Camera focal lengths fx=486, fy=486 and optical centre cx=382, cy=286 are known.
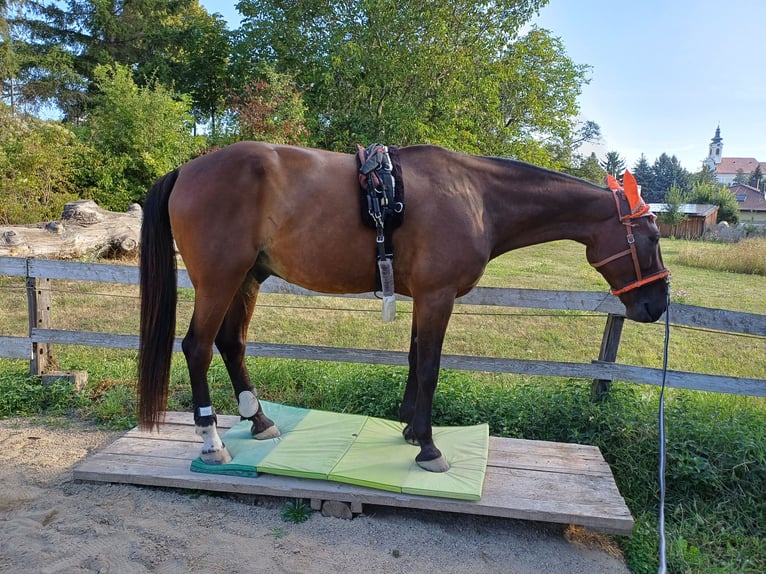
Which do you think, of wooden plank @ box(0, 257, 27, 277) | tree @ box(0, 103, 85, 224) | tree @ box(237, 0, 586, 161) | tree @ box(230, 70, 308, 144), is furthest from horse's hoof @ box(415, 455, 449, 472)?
tree @ box(237, 0, 586, 161)

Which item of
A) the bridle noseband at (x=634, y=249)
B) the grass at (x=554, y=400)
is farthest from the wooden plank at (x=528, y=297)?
the bridle noseband at (x=634, y=249)

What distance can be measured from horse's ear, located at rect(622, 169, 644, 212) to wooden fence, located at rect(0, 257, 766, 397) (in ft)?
3.51

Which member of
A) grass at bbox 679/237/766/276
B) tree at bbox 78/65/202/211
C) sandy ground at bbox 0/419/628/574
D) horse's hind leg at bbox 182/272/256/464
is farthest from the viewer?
grass at bbox 679/237/766/276

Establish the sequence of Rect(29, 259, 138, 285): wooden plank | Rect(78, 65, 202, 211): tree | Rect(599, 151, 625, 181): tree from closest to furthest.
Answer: Rect(29, 259, 138, 285): wooden plank → Rect(78, 65, 202, 211): tree → Rect(599, 151, 625, 181): tree

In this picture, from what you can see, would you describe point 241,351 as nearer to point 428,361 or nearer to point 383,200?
point 428,361

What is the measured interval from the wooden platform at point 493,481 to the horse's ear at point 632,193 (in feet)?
5.42

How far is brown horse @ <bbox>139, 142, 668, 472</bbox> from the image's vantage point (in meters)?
2.84

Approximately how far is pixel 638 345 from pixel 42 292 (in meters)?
7.20

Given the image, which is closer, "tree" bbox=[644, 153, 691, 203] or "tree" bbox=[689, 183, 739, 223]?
"tree" bbox=[689, 183, 739, 223]

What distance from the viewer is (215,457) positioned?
300 centimetres

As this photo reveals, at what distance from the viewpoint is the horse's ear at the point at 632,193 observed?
Answer: 283cm

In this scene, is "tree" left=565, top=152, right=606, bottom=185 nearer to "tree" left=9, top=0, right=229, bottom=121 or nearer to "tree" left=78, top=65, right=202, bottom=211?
"tree" left=9, top=0, right=229, bottom=121

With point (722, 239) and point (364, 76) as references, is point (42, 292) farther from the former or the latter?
point (722, 239)

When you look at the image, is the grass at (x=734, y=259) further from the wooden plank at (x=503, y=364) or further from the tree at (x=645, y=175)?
the tree at (x=645, y=175)
